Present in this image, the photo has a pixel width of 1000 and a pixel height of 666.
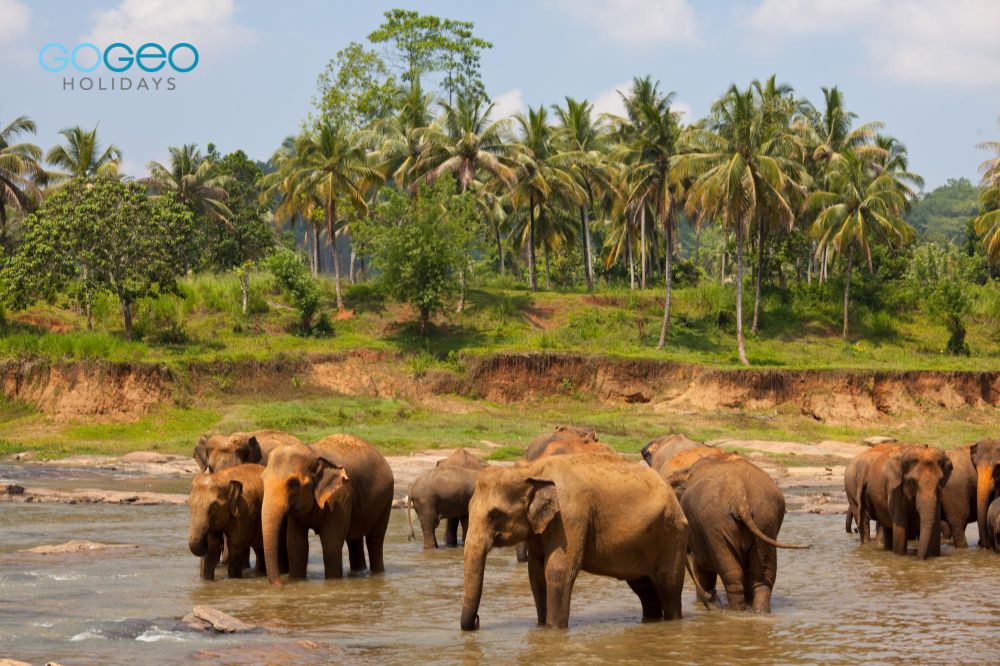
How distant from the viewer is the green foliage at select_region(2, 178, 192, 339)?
155ft

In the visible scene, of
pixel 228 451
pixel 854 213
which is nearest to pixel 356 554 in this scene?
pixel 228 451

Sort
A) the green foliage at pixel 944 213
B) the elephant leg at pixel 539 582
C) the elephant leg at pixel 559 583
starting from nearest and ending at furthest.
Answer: the elephant leg at pixel 559 583, the elephant leg at pixel 539 582, the green foliage at pixel 944 213

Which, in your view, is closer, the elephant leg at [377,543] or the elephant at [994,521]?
the elephant leg at [377,543]

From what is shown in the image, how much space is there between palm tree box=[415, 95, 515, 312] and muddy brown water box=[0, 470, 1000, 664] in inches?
1535

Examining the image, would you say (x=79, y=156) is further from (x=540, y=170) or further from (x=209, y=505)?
(x=209, y=505)

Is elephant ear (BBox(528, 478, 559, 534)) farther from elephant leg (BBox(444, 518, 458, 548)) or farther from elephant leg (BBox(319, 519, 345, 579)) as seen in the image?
elephant leg (BBox(444, 518, 458, 548))

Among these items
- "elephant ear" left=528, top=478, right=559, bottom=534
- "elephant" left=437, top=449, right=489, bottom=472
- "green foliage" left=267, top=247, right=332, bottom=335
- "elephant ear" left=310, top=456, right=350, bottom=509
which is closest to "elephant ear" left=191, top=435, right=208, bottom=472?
"elephant ear" left=310, top=456, right=350, bottom=509

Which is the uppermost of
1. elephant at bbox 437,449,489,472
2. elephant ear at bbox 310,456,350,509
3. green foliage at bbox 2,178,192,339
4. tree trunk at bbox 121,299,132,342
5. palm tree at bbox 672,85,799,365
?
palm tree at bbox 672,85,799,365

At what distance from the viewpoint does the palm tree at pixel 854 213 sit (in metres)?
55.0

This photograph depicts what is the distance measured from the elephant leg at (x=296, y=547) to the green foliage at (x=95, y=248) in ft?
114

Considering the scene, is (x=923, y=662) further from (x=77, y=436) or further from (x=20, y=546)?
(x=77, y=436)

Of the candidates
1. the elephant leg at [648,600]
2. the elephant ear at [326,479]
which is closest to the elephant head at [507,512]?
the elephant leg at [648,600]

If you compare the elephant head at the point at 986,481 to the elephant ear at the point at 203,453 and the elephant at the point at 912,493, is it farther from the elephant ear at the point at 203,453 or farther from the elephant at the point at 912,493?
the elephant ear at the point at 203,453

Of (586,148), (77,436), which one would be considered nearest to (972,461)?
(77,436)
